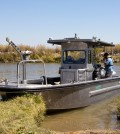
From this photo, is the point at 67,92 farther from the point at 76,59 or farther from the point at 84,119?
the point at 76,59

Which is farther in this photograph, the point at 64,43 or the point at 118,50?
the point at 118,50

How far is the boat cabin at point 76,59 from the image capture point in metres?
14.1

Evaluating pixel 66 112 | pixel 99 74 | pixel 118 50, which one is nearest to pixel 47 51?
pixel 118 50

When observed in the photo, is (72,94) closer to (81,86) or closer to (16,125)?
(81,86)

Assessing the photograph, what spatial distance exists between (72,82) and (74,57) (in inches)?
83.8

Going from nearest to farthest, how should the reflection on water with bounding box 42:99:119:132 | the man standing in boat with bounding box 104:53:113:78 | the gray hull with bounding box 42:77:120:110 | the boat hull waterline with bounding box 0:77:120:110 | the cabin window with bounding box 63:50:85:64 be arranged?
1. the reflection on water with bounding box 42:99:119:132
2. the boat hull waterline with bounding box 0:77:120:110
3. the gray hull with bounding box 42:77:120:110
4. the cabin window with bounding box 63:50:85:64
5. the man standing in boat with bounding box 104:53:113:78

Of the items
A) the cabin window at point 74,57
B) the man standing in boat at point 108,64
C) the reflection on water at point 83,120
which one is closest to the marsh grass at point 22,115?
the reflection on water at point 83,120

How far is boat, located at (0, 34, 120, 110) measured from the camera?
11523mm

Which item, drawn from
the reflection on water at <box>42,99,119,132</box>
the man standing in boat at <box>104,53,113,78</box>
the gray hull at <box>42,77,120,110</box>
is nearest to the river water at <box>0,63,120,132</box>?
the reflection on water at <box>42,99,119,132</box>

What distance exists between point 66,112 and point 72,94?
2.24 feet

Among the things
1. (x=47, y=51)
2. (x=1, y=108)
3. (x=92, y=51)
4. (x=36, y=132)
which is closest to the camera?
(x=36, y=132)

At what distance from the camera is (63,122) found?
1117 centimetres

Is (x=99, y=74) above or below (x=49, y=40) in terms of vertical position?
below

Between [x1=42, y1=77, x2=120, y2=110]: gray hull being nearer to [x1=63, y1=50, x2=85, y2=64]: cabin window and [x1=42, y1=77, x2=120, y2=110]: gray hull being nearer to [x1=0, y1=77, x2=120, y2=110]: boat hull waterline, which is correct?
[x1=0, y1=77, x2=120, y2=110]: boat hull waterline
